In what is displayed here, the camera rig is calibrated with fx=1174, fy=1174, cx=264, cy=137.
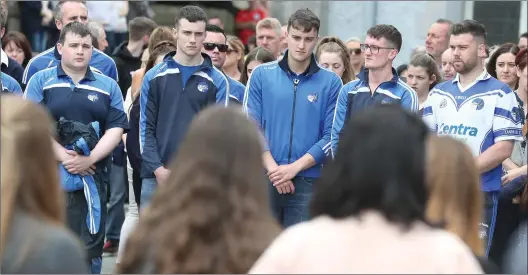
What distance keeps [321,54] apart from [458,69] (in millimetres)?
1986

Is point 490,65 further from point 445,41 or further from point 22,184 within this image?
point 22,184

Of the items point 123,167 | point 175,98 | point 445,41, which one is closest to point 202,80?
point 175,98

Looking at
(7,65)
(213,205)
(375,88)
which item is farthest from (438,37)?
(213,205)

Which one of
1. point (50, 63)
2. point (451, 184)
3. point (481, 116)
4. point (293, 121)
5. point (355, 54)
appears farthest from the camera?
point (355, 54)

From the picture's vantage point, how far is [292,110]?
8508 millimetres

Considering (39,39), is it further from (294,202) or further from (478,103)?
(478,103)

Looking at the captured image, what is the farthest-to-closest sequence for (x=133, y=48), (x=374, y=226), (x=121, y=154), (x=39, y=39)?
(x=39, y=39)
(x=133, y=48)
(x=121, y=154)
(x=374, y=226)

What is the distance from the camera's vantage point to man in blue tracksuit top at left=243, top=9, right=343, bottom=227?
846cm

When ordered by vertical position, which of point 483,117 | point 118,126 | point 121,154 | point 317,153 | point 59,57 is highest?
point 59,57

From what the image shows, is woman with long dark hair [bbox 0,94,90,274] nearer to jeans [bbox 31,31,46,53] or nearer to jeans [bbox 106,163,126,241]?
jeans [bbox 106,163,126,241]

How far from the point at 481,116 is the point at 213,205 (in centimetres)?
471

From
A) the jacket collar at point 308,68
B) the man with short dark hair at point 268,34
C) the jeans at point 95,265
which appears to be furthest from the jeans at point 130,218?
the man with short dark hair at point 268,34

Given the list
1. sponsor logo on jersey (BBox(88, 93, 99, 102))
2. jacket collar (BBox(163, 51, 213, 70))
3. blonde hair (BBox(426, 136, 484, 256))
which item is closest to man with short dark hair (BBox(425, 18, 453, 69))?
jacket collar (BBox(163, 51, 213, 70))

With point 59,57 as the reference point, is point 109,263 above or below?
below
